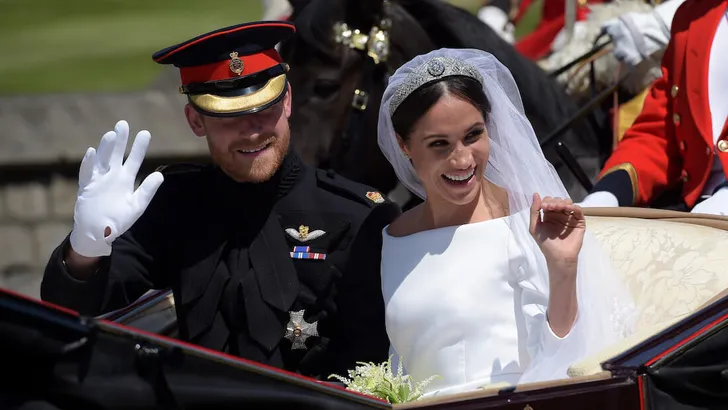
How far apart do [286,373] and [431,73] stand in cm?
87

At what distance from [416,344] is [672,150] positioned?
4.45 feet

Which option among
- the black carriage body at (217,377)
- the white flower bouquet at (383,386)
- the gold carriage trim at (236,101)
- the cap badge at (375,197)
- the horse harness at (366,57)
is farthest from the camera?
the horse harness at (366,57)

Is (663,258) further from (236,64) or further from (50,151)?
(50,151)

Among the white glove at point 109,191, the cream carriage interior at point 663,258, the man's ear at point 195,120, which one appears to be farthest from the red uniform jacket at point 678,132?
the white glove at point 109,191

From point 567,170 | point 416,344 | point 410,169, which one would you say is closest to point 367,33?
point 567,170

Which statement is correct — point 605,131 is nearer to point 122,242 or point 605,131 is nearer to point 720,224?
point 720,224

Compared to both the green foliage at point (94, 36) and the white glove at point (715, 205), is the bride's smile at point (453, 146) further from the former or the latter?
the green foliage at point (94, 36)

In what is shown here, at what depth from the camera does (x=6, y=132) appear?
25.5ft

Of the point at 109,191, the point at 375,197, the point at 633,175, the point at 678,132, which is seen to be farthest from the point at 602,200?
the point at 109,191

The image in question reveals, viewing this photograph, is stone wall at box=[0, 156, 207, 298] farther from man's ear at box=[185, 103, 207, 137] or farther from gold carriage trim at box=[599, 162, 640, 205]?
man's ear at box=[185, 103, 207, 137]

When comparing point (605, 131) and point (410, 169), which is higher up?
point (410, 169)

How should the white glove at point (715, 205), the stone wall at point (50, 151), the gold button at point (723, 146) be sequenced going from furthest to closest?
the stone wall at point (50, 151), the gold button at point (723, 146), the white glove at point (715, 205)

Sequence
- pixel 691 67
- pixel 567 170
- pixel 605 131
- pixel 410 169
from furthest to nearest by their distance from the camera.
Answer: pixel 605 131 < pixel 567 170 < pixel 691 67 < pixel 410 169

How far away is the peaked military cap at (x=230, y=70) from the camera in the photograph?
311 cm
